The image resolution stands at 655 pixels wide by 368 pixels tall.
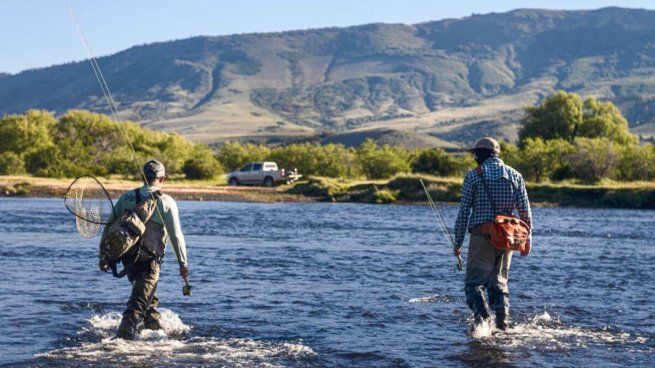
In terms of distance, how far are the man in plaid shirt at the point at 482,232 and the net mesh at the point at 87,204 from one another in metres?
4.40

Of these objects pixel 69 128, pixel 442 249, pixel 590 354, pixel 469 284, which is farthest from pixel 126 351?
pixel 69 128

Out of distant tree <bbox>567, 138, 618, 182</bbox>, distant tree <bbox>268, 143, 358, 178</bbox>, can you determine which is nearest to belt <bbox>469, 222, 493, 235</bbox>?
distant tree <bbox>567, 138, 618, 182</bbox>

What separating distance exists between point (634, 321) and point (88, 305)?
784 cm

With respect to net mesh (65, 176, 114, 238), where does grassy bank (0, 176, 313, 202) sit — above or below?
below

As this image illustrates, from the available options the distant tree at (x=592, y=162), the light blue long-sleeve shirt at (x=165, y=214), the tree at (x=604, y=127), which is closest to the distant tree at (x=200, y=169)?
the distant tree at (x=592, y=162)

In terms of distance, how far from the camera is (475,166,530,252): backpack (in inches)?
456

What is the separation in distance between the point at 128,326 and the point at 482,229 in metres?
4.46

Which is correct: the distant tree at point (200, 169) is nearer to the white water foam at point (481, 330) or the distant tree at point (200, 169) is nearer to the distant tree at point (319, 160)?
the distant tree at point (319, 160)

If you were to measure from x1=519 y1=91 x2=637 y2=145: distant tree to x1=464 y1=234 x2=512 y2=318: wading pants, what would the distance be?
252 ft

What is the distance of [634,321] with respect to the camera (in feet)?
43.7

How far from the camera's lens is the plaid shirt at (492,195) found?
39.1 ft

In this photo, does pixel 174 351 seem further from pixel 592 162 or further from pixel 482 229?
pixel 592 162

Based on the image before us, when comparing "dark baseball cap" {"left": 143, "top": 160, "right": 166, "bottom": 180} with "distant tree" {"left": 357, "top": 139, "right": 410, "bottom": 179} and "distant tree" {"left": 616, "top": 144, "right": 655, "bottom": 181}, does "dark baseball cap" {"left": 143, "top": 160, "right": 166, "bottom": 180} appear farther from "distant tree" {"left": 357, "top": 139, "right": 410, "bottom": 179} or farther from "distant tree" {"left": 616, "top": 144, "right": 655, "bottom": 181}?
"distant tree" {"left": 357, "top": 139, "right": 410, "bottom": 179}

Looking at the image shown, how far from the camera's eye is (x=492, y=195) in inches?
469
